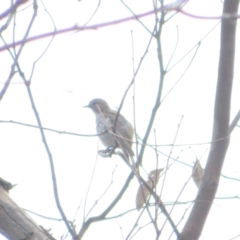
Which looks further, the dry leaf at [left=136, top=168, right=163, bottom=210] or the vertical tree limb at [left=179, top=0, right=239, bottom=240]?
the vertical tree limb at [left=179, top=0, right=239, bottom=240]

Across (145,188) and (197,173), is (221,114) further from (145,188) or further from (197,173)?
(145,188)

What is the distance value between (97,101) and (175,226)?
21.7 feet

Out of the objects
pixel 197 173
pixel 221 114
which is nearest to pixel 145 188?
pixel 197 173

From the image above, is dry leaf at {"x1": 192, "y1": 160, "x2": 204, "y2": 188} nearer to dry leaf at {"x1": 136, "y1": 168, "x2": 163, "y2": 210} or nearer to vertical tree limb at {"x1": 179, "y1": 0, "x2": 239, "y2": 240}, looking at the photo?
vertical tree limb at {"x1": 179, "y1": 0, "x2": 239, "y2": 240}

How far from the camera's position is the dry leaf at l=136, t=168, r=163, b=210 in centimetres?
306

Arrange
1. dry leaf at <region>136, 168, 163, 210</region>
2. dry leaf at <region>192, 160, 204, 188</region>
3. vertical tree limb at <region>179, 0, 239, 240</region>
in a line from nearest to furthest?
dry leaf at <region>136, 168, 163, 210</region>, vertical tree limb at <region>179, 0, 239, 240</region>, dry leaf at <region>192, 160, 204, 188</region>

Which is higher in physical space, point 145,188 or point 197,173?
point 197,173

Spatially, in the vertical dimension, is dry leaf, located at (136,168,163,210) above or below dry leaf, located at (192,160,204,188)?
below

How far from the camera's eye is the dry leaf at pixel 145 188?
3055mm

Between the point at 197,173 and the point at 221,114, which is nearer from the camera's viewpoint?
the point at 221,114

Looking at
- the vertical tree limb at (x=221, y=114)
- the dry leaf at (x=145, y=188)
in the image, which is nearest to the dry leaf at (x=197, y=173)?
the vertical tree limb at (x=221, y=114)

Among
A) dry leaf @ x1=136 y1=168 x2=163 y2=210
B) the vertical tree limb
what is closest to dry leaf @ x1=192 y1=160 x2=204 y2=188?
the vertical tree limb

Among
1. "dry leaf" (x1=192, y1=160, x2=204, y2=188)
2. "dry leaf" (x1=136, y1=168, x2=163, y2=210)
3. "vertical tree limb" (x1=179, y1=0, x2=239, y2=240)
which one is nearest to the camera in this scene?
"dry leaf" (x1=136, y1=168, x2=163, y2=210)

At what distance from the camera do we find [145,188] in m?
3.13
